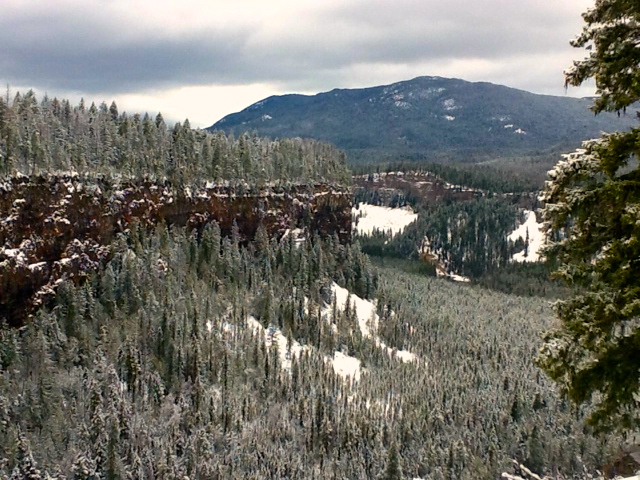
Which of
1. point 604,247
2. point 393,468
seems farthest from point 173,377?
point 604,247

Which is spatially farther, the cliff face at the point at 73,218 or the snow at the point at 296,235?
the snow at the point at 296,235

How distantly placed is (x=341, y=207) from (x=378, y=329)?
1572 inches

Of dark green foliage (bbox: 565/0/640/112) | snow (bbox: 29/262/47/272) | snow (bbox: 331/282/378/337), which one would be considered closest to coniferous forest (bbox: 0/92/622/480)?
snow (bbox: 331/282/378/337)

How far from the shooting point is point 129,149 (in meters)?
110

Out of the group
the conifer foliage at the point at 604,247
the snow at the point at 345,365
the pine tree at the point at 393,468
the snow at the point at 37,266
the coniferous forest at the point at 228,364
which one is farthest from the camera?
the snow at the point at 345,365

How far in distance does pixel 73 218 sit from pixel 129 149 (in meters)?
20.2

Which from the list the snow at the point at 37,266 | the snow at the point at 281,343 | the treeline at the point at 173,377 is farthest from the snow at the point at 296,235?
the snow at the point at 37,266

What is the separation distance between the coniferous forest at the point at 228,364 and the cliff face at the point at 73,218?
1.40 metres

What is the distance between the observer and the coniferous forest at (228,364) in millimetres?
79188

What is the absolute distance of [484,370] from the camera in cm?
11988

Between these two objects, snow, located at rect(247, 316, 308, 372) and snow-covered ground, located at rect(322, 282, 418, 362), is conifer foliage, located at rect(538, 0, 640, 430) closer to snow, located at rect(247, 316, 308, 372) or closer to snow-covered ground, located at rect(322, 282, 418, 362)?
snow, located at rect(247, 316, 308, 372)

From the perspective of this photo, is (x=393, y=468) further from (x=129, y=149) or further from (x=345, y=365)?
(x=129, y=149)

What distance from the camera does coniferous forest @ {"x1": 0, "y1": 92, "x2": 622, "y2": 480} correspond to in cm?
7919

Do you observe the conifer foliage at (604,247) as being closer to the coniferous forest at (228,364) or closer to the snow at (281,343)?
the coniferous forest at (228,364)
